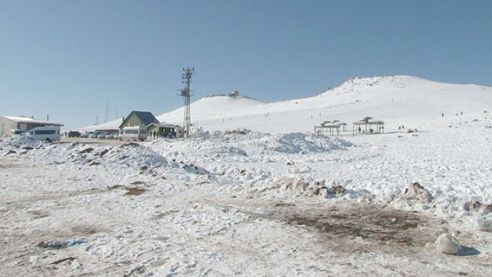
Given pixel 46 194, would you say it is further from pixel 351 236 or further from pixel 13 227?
pixel 351 236

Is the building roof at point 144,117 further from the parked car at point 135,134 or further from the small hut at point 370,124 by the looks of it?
the small hut at point 370,124

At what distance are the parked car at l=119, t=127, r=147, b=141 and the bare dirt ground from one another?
5516 cm

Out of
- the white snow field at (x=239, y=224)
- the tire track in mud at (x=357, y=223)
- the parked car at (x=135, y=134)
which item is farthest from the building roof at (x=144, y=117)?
the tire track in mud at (x=357, y=223)

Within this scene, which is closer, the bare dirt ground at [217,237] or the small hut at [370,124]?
the bare dirt ground at [217,237]

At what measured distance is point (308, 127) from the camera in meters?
90.6

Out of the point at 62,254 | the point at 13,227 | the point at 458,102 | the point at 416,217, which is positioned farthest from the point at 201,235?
the point at 458,102

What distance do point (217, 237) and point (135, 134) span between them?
62240 millimetres

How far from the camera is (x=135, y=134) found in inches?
2645

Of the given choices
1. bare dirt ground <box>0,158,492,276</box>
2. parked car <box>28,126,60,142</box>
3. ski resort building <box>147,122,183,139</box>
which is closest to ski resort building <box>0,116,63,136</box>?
ski resort building <box>147,122,183,139</box>

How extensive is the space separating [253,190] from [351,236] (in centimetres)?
512

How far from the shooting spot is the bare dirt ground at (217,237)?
6.04m

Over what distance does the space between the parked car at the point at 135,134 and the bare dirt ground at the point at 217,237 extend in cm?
5516

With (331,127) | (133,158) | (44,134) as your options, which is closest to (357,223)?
(133,158)

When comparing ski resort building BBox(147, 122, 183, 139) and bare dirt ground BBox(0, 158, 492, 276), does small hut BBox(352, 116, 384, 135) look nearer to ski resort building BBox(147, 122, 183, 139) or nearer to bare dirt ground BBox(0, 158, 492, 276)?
ski resort building BBox(147, 122, 183, 139)
